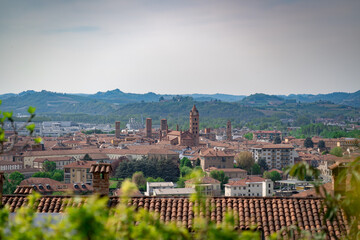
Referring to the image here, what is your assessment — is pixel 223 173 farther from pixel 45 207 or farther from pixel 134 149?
pixel 45 207

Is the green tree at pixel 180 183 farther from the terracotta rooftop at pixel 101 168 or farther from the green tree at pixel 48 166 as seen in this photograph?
the terracotta rooftop at pixel 101 168

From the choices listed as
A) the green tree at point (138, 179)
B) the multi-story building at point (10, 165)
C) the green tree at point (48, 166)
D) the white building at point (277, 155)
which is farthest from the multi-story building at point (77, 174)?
the white building at point (277, 155)

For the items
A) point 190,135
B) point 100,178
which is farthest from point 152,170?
point 100,178

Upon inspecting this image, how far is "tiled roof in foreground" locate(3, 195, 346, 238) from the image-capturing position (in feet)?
25.6

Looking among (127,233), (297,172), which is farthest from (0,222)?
(297,172)

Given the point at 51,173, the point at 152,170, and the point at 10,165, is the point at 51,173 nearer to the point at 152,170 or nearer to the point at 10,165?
the point at 10,165

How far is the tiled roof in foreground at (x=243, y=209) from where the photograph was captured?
781 cm

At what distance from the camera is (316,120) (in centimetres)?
19550

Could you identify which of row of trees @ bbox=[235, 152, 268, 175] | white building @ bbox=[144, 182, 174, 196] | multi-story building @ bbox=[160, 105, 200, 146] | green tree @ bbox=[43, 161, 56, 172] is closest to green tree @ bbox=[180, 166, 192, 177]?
row of trees @ bbox=[235, 152, 268, 175]

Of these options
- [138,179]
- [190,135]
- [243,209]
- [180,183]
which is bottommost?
[180,183]

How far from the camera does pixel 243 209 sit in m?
8.23

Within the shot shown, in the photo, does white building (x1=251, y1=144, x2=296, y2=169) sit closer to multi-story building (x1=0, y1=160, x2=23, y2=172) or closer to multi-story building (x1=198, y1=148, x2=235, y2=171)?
multi-story building (x1=198, y1=148, x2=235, y2=171)

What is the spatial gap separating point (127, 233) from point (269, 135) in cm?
12455

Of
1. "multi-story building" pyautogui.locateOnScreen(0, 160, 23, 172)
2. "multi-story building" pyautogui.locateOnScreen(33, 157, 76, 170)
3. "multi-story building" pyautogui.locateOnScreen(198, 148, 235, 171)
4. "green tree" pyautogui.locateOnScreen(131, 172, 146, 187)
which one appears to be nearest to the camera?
"green tree" pyautogui.locateOnScreen(131, 172, 146, 187)
